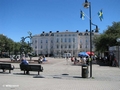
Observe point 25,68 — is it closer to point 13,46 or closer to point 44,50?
point 13,46

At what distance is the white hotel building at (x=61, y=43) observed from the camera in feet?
401

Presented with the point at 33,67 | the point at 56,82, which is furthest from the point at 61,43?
the point at 56,82

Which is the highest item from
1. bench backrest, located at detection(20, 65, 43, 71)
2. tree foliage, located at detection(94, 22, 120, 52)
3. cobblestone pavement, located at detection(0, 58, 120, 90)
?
tree foliage, located at detection(94, 22, 120, 52)

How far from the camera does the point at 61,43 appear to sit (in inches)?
4882

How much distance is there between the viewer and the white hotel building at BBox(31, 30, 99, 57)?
122188mm

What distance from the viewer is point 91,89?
10875mm

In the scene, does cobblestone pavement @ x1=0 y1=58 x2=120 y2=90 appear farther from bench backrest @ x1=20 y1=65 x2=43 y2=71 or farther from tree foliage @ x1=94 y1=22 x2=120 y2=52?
tree foliage @ x1=94 y1=22 x2=120 y2=52

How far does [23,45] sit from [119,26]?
68.2ft

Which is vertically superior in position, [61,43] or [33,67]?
[61,43]

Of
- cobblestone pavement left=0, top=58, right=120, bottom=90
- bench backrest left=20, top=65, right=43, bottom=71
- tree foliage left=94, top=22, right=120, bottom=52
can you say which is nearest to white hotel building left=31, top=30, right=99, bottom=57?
tree foliage left=94, top=22, right=120, bottom=52

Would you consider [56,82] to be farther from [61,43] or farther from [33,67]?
[61,43]

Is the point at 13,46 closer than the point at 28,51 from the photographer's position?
No

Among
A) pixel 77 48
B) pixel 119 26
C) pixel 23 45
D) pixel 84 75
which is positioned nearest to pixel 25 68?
pixel 84 75

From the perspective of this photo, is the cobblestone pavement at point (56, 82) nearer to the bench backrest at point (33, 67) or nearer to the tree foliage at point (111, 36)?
the bench backrest at point (33, 67)
